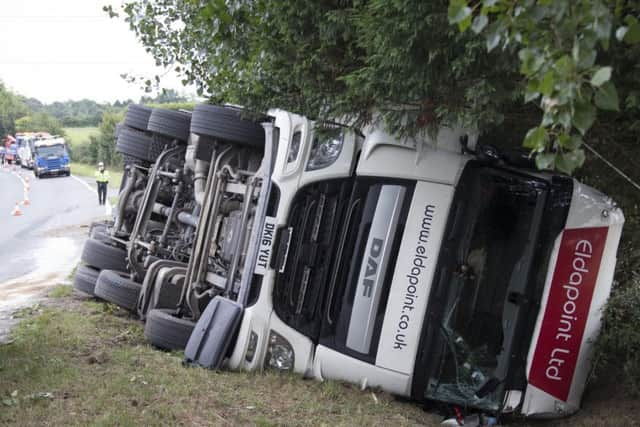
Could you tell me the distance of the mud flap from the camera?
5184 mm

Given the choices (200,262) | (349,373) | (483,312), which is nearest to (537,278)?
(483,312)

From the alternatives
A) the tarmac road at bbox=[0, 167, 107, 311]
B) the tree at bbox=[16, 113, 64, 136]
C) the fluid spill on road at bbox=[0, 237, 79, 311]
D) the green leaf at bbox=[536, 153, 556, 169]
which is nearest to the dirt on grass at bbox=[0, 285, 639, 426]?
the green leaf at bbox=[536, 153, 556, 169]

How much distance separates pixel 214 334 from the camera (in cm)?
524

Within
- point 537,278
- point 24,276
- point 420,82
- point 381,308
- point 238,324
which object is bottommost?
point 24,276

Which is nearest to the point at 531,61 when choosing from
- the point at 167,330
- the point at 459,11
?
the point at 459,11

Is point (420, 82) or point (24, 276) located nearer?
point (420, 82)

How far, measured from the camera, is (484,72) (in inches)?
130

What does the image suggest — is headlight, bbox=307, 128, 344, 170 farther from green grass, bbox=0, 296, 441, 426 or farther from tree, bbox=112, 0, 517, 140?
green grass, bbox=0, 296, 441, 426

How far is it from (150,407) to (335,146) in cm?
208

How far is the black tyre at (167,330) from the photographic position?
589cm

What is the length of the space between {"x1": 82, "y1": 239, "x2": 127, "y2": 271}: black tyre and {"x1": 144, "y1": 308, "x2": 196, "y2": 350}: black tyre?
84.0 inches

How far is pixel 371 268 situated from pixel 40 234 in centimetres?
1360

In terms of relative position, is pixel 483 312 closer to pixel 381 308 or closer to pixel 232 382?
pixel 381 308

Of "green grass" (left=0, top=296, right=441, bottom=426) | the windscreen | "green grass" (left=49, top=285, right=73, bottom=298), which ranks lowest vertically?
the windscreen
